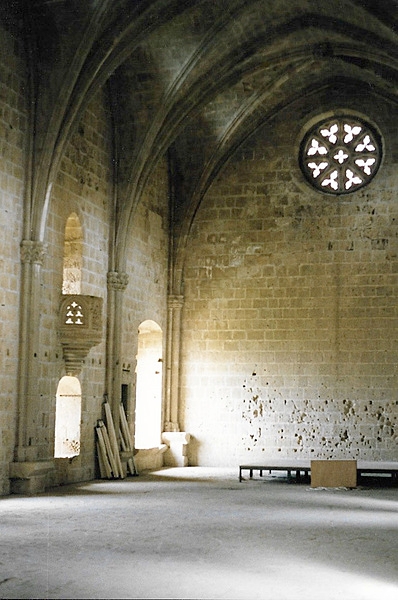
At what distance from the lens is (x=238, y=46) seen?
14344 millimetres

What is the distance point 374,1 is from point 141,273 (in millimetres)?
6821

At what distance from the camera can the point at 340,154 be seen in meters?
17.0

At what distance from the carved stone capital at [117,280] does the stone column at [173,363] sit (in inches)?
102

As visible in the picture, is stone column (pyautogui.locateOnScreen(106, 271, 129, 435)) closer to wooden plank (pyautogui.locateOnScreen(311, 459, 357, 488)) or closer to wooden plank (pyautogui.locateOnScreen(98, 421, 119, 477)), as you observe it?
wooden plank (pyautogui.locateOnScreen(98, 421, 119, 477))

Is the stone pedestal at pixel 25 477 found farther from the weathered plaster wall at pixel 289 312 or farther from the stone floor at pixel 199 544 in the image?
the weathered plaster wall at pixel 289 312

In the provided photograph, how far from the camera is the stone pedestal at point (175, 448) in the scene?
16.8 m

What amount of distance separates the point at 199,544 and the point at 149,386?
9663 mm

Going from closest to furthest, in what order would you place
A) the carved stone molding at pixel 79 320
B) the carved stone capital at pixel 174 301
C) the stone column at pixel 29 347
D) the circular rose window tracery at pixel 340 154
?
the stone column at pixel 29 347
the carved stone molding at pixel 79 320
the circular rose window tracery at pixel 340 154
the carved stone capital at pixel 174 301

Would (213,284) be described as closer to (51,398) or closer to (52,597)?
(51,398)

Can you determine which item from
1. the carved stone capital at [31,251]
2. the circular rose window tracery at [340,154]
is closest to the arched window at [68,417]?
the carved stone capital at [31,251]

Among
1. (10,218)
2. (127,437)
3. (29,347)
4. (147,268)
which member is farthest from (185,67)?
(127,437)

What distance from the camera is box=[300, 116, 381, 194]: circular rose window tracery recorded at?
16.7 meters

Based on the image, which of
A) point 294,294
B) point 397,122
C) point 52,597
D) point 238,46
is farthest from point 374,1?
point 52,597

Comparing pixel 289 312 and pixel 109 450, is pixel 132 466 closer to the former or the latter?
pixel 109 450
